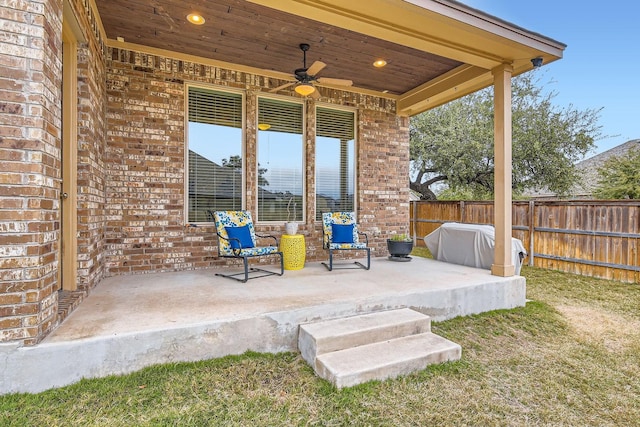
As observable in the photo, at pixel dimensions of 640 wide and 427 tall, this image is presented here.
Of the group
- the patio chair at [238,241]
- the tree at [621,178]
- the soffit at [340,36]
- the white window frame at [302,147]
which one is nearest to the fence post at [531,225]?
the soffit at [340,36]

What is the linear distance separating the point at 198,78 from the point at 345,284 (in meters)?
3.48

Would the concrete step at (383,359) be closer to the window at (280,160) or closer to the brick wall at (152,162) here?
the brick wall at (152,162)

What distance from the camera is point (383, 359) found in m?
2.47

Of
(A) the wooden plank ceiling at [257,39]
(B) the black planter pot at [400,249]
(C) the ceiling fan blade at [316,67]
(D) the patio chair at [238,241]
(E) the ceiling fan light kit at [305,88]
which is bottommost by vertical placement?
(B) the black planter pot at [400,249]

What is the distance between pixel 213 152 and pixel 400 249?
3245 mm

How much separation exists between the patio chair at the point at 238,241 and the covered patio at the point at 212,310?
285mm

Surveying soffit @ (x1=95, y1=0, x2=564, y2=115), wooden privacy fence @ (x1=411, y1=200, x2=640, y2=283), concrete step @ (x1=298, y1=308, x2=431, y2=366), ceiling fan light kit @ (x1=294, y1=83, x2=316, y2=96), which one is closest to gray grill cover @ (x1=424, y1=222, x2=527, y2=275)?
wooden privacy fence @ (x1=411, y1=200, x2=640, y2=283)

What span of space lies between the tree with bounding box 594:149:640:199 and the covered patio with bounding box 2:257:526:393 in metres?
7.69

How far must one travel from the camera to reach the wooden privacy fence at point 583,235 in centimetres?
531

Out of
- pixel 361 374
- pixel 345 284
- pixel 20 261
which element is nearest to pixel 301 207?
pixel 345 284

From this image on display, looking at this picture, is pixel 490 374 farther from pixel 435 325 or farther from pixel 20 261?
pixel 20 261

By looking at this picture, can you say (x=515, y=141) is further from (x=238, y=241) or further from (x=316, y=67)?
(x=238, y=241)

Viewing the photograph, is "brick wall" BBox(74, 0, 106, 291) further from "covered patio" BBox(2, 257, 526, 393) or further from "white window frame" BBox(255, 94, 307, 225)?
"white window frame" BBox(255, 94, 307, 225)

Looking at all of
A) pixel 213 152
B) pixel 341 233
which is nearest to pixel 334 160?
pixel 341 233
